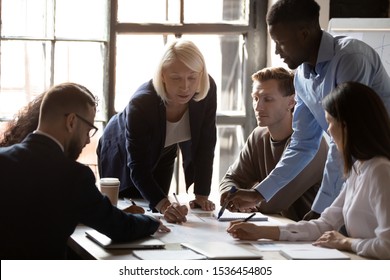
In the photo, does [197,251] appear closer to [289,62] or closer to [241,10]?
[289,62]

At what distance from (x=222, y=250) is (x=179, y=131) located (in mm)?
990

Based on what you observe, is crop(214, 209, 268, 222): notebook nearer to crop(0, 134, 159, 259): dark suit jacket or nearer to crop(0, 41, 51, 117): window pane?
crop(0, 134, 159, 259): dark suit jacket

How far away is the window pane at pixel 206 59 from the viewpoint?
4176mm

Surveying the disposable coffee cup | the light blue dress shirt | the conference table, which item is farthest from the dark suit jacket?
the light blue dress shirt

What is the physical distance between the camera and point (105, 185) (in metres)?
2.92

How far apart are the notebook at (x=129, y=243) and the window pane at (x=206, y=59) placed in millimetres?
1754

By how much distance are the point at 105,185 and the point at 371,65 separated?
3.47ft

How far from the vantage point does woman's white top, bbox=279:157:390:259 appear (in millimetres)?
2225

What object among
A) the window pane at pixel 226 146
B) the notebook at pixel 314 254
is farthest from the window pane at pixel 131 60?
the notebook at pixel 314 254

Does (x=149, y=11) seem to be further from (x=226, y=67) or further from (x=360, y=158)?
(x=360, y=158)

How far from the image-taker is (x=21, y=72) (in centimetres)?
407

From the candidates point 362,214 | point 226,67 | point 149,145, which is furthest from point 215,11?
point 362,214

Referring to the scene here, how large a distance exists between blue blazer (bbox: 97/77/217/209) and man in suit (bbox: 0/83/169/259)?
0.62m

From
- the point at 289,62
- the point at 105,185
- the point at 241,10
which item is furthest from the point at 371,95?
the point at 241,10
